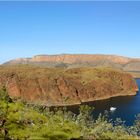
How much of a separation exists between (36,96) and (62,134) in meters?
163

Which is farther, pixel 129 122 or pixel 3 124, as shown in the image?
pixel 129 122

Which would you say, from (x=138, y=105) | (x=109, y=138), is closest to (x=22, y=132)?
(x=109, y=138)

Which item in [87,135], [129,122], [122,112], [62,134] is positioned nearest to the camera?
[62,134]

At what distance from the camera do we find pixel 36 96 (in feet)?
653

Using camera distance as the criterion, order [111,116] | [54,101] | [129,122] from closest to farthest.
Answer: [129,122] < [111,116] < [54,101]

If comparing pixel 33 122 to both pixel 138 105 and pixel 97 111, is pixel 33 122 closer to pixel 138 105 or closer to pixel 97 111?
pixel 97 111

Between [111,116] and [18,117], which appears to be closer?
[18,117]

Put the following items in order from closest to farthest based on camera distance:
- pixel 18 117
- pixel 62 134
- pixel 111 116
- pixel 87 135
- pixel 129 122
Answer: pixel 62 134, pixel 87 135, pixel 18 117, pixel 129 122, pixel 111 116

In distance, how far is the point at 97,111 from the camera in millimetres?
159500

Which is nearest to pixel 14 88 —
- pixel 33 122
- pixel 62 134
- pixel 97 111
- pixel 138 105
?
pixel 97 111

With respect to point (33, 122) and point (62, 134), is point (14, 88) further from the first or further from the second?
point (62, 134)

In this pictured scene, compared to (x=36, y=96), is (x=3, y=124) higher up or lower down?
higher up

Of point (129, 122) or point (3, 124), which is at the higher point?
point (3, 124)

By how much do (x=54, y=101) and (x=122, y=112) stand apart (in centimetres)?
5329
